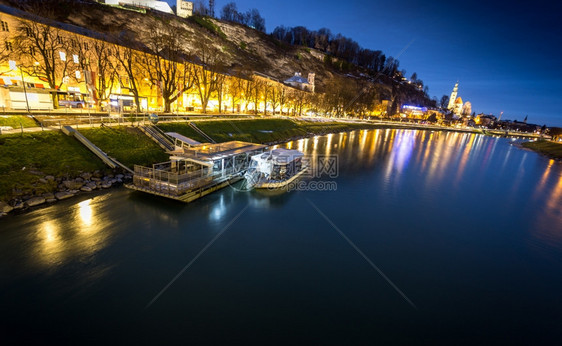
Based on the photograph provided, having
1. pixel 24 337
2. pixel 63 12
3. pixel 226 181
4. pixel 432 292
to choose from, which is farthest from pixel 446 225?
pixel 63 12

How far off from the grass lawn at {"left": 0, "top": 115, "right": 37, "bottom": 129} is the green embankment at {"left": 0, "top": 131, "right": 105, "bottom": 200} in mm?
5127

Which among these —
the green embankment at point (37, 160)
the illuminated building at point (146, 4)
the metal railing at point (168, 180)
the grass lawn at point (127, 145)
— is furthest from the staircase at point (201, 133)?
the illuminated building at point (146, 4)

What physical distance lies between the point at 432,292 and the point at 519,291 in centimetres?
721

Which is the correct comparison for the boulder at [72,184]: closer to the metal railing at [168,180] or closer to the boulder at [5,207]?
the boulder at [5,207]

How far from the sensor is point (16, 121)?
31.1 metres

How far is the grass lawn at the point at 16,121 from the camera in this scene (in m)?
29.9

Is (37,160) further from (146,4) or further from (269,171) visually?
(146,4)

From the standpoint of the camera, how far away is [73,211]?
22.2 m

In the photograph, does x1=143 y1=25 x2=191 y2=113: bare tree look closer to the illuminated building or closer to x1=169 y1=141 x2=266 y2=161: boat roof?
x1=169 y1=141 x2=266 y2=161: boat roof

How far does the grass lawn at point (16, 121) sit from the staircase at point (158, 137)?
12.8 m

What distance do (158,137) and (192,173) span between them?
17540 mm

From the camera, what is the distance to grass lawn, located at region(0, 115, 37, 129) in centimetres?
2988

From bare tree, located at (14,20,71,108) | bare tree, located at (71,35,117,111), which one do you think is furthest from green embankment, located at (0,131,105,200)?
bare tree, located at (71,35,117,111)

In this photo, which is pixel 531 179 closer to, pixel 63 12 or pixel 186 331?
pixel 186 331
